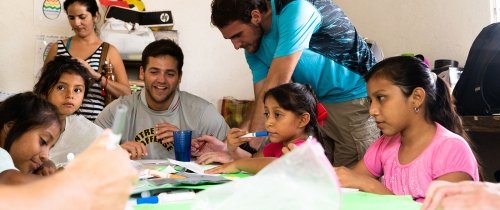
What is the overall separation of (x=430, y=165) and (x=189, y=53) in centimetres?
304

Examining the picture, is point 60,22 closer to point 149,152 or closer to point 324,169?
point 149,152

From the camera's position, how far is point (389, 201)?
3.41ft

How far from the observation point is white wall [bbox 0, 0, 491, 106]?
3.54 meters

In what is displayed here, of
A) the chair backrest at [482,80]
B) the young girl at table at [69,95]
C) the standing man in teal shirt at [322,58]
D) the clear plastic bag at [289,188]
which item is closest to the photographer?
the clear plastic bag at [289,188]

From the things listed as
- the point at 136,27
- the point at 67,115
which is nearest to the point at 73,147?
the point at 67,115

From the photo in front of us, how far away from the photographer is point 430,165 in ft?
4.56

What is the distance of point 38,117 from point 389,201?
3.27 feet

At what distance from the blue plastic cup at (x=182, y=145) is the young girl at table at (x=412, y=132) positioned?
64 cm

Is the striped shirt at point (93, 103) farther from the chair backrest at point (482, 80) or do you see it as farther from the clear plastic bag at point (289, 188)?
the clear plastic bag at point (289, 188)

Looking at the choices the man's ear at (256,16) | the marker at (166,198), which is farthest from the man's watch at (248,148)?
the marker at (166,198)

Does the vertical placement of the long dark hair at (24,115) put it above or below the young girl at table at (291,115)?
above

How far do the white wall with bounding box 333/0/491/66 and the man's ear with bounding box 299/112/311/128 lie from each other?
1.93 meters

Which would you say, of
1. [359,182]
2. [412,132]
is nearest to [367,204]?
[359,182]

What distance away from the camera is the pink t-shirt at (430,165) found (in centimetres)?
134
